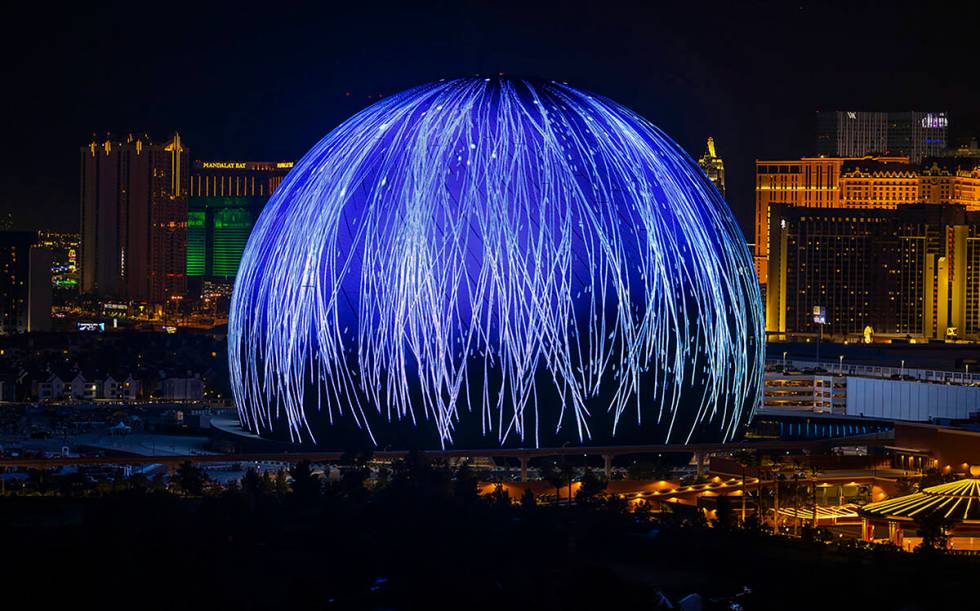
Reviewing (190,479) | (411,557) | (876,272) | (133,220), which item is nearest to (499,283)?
(190,479)

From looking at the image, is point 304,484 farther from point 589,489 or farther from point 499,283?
point 499,283

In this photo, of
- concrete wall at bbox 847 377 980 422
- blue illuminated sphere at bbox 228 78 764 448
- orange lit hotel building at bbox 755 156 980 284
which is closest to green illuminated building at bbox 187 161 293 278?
orange lit hotel building at bbox 755 156 980 284

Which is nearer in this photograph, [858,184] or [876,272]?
[876,272]

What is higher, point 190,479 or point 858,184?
point 858,184

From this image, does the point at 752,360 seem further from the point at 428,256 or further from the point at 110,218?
the point at 110,218

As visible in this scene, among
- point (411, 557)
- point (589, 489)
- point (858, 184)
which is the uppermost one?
point (858, 184)

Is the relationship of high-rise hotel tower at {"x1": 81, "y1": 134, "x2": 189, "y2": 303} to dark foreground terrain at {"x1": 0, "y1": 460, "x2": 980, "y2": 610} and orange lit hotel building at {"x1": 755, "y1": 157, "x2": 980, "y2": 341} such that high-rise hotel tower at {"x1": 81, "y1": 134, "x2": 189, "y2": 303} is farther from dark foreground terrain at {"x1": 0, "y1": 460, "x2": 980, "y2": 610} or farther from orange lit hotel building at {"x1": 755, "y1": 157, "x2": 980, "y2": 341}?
dark foreground terrain at {"x1": 0, "y1": 460, "x2": 980, "y2": 610}
